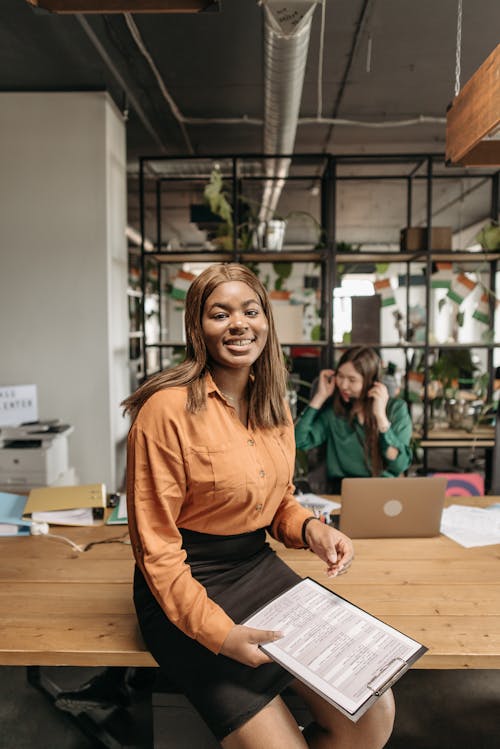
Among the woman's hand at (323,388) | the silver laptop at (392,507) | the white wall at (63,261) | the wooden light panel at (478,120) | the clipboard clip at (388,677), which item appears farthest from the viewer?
the white wall at (63,261)

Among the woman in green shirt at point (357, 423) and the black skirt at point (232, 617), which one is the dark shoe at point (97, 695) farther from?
the woman in green shirt at point (357, 423)

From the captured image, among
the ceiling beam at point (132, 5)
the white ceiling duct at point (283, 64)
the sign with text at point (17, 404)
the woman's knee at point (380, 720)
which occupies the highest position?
the white ceiling duct at point (283, 64)

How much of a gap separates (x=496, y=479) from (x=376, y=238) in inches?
347

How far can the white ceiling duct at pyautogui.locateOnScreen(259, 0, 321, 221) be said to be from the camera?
239 cm

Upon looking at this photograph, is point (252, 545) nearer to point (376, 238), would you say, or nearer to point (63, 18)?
point (63, 18)

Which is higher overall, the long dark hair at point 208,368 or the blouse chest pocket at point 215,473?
the long dark hair at point 208,368

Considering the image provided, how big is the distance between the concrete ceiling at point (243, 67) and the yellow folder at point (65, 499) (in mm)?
2165

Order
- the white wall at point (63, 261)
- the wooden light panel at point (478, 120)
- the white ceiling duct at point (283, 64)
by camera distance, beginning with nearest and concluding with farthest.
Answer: the wooden light panel at point (478, 120), the white ceiling duct at point (283, 64), the white wall at point (63, 261)

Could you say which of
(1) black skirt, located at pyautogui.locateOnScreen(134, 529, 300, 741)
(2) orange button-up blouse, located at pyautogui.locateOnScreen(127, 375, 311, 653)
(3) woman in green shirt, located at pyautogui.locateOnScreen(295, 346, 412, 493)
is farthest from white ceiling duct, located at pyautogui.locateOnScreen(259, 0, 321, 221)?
(1) black skirt, located at pyautogui.locateOnScreen(134, 529, 300, 741)

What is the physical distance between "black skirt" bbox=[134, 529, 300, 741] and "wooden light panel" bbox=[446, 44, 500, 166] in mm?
1177

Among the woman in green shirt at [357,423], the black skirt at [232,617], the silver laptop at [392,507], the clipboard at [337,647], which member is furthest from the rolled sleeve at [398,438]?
the clipboard at [337,647]

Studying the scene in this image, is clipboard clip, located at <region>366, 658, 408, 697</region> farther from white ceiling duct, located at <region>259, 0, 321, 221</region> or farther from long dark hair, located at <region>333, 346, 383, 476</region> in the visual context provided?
white ceiling duct, located at <region>259, 0, 321, 221</region>

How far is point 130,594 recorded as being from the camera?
55.9 inches

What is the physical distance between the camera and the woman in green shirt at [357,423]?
253 centimetres
